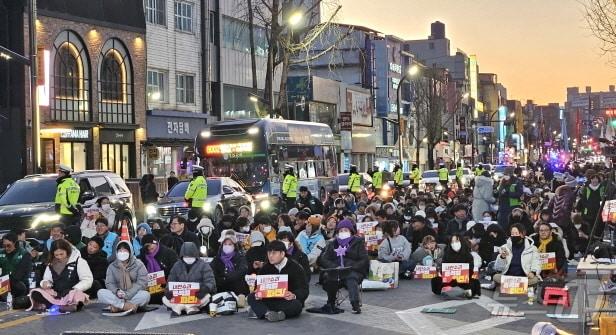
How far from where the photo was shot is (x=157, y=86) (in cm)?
4397

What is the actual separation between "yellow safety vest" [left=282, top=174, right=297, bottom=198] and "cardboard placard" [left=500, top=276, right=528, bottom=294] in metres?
13.4

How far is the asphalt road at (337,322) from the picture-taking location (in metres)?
11.5

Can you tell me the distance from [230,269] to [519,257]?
483 centimetres

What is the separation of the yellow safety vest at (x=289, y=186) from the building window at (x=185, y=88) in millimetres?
19322

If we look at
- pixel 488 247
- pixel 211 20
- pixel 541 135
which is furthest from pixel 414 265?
pixel 541 135

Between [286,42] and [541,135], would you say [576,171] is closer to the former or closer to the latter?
[286,42]

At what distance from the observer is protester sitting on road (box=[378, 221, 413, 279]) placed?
16.8 m

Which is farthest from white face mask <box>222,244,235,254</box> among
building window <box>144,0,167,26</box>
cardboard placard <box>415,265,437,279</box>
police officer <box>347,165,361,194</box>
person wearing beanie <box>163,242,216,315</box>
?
building window <box>144,0,167,26</box>

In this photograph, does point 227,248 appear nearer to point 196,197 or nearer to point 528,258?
point 528,258

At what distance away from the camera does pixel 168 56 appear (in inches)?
1758

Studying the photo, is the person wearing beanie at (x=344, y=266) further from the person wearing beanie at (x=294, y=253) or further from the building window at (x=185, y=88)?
the building window at (x=185, y=88)

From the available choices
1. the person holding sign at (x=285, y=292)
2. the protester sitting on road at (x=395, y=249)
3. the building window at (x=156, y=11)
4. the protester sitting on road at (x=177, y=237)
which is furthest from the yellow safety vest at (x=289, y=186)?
the building window at (x=156, y=11)

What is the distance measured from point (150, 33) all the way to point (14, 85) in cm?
949

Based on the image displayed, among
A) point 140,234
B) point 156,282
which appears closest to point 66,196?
point 140,234
